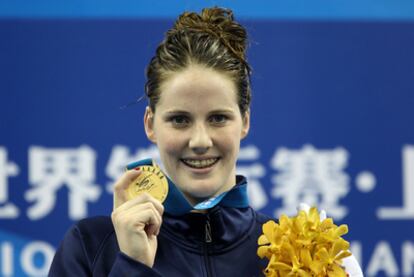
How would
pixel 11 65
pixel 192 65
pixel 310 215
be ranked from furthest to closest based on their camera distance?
pixel 11 65 → pixel 192 65 → pixel 310 215

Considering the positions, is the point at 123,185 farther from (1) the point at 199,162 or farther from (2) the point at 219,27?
(2) the point at 219,27

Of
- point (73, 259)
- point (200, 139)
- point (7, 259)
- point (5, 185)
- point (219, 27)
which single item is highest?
point (5, 185)

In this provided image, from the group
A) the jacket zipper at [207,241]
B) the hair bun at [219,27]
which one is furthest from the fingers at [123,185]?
the hair bun at [219,27]

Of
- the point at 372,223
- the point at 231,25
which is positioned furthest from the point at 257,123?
the point at 231,25

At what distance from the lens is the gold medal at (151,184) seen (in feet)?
6.15

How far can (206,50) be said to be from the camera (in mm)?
2025

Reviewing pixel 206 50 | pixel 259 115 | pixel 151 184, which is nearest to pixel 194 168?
pixel 151 184

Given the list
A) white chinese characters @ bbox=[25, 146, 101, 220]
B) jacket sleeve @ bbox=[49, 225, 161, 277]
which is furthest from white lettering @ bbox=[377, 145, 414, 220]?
jacket sleeve @ bbox=[49, 225, 161, 277]

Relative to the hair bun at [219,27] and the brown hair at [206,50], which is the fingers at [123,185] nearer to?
the brown hair at [206,50]

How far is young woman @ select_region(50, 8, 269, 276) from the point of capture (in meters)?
1.94

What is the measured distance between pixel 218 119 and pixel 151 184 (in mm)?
211

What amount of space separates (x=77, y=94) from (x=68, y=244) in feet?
6.24

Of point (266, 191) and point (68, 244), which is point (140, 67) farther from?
point (68, 244)

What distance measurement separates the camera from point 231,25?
6.84 feet
